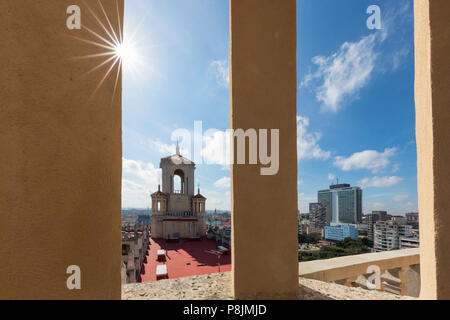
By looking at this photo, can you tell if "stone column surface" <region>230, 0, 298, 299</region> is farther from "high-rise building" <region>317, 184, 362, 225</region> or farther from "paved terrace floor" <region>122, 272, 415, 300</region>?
"high-rise building" <region>317, 184, 362, 225</region>

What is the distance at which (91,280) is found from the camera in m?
1.70

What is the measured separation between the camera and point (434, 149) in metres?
2.20

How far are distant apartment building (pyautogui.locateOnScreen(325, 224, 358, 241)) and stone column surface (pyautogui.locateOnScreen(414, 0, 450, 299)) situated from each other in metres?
64.5

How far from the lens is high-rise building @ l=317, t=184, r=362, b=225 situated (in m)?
62.9

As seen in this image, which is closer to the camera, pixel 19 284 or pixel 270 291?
pixel 19 284

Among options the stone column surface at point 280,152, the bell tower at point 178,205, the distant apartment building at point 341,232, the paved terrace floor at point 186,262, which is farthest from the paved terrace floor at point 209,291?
the distant apartment building at point 341,232

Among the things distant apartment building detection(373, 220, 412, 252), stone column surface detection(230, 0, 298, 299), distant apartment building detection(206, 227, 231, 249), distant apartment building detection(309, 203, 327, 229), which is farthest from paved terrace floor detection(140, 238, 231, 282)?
distant apartment building detection(309, 203, 327, 229)

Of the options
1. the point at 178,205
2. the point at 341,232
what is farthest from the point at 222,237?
the point at 341,232

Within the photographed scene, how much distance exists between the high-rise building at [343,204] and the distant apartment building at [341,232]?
4072mm

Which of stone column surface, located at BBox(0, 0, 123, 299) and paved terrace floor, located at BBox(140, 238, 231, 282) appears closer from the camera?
stone column surface, located at BBox(0, 0, 123, 299)

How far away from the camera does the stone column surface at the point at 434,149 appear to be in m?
2.14

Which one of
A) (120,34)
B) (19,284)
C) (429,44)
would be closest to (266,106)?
(429,44)

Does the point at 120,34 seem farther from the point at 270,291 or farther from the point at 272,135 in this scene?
the point at 270,291

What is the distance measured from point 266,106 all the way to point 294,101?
22.2 inches
